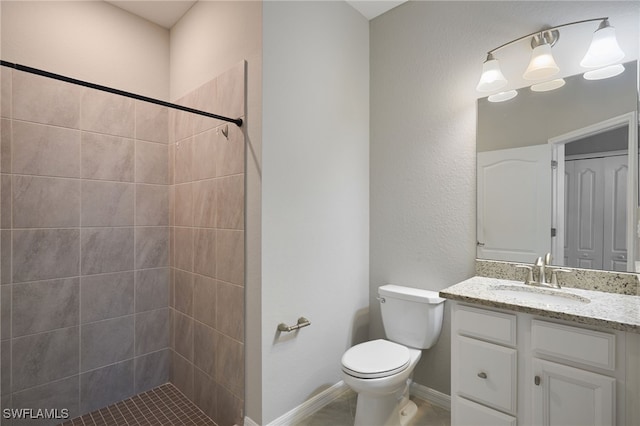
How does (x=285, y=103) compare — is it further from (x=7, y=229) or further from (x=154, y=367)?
(x=154, y=367)

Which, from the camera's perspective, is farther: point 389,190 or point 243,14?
point 389,190

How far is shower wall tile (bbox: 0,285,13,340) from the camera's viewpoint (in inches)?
68.1

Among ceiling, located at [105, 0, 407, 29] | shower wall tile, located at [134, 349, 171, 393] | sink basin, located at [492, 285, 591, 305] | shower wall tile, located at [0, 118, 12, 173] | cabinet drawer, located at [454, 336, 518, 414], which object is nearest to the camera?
cabinet drawer, located at [454, 336, 518, 414]

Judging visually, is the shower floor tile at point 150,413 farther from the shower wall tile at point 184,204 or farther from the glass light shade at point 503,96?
the glass light shade at point 503,96

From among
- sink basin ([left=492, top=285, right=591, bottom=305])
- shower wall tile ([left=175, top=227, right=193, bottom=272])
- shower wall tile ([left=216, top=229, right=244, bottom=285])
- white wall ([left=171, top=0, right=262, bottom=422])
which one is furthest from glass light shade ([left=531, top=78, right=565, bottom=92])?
A: shower wall tile ([left=175, top=227, right=193, bottom=272])

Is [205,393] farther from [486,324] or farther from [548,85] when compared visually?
[548,85]

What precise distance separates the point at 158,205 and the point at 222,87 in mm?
1039

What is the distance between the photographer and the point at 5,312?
174 centimetres

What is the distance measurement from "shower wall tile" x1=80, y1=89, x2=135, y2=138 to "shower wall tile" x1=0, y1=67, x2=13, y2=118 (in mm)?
333

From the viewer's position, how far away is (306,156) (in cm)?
194

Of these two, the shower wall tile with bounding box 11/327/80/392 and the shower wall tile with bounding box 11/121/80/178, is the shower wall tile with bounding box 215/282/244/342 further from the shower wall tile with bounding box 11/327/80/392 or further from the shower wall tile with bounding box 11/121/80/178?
the shower wall tile with bounding box 11/121/80/178

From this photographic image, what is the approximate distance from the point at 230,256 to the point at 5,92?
1.52m

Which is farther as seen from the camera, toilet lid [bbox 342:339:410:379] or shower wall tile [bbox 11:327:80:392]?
shower wall tile [bbox 11:327:80:392]

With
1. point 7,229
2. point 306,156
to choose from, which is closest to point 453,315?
point 306,156
